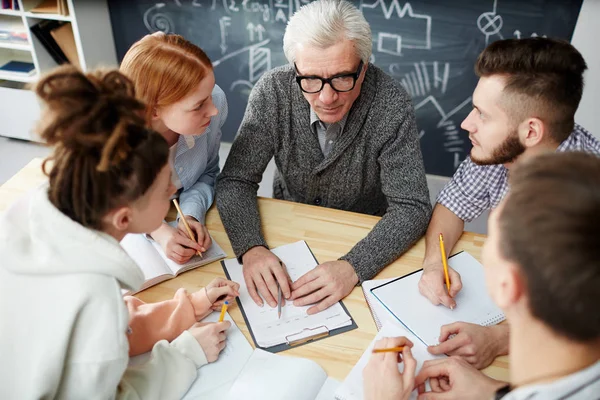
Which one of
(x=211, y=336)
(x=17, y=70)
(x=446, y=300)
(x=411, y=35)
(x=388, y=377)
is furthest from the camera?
(x=17, y=70)

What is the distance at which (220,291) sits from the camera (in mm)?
1171

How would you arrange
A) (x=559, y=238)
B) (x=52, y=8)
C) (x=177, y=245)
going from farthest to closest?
(x=52, y=8), (x=177, y=245), (x=559, y=238)

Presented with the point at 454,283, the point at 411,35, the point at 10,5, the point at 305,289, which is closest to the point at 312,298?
the point at 305,289

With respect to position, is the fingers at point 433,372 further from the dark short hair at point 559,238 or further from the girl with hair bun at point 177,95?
the girl with hair bun at point 177,95

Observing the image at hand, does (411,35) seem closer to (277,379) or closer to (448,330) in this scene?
(448,330)

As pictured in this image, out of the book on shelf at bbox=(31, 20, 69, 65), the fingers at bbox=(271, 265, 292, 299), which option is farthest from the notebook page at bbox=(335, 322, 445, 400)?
the book on shelf at bbox=(31, 20, 69, 65)

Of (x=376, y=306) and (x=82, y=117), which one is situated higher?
(x=82, y=117)

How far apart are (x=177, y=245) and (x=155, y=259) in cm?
7

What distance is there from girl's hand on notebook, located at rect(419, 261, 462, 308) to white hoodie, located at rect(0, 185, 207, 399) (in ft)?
2.24

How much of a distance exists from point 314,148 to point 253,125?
0.20m

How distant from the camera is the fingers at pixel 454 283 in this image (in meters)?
1.21

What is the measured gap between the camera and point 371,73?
1.55 metres

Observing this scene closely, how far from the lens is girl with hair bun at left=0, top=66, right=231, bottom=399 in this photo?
0.82m

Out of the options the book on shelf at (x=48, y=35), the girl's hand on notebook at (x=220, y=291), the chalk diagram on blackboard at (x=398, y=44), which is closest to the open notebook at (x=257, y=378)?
the girl's hand on notebook at (x=220, y=291)
